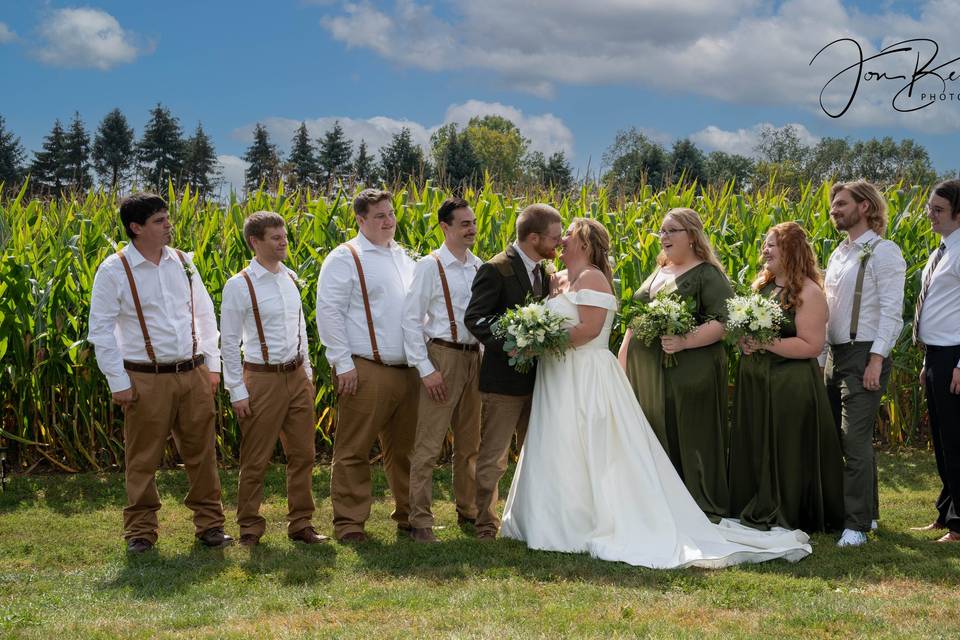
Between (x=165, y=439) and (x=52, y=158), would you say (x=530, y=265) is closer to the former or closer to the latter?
(x=165, y=439)

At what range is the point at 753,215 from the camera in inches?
370

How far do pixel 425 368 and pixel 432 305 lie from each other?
0.40 meters

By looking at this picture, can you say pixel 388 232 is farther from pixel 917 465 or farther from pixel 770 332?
pixel 917 465

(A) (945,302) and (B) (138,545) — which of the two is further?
(B) (138,545)

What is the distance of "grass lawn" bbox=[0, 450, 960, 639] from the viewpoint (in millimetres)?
3932

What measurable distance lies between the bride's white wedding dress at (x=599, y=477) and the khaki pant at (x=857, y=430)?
44cm

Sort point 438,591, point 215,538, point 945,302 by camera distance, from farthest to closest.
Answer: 1. point 215,538
2. point 945,302
3. point 438,591

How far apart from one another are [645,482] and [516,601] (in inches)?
49.0

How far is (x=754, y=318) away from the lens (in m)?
5.29

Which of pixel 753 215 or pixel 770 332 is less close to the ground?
pixel 753 215

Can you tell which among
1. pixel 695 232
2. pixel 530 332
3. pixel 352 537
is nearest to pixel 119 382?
pixel 352 537

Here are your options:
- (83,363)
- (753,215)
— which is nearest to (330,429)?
(83,363)

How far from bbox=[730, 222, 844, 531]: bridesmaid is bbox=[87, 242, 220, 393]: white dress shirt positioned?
3.36 metres

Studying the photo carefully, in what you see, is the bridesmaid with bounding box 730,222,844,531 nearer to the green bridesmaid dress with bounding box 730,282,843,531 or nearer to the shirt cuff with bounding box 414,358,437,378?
the green bridesmaid dress with bounding box 730,282,843,531
